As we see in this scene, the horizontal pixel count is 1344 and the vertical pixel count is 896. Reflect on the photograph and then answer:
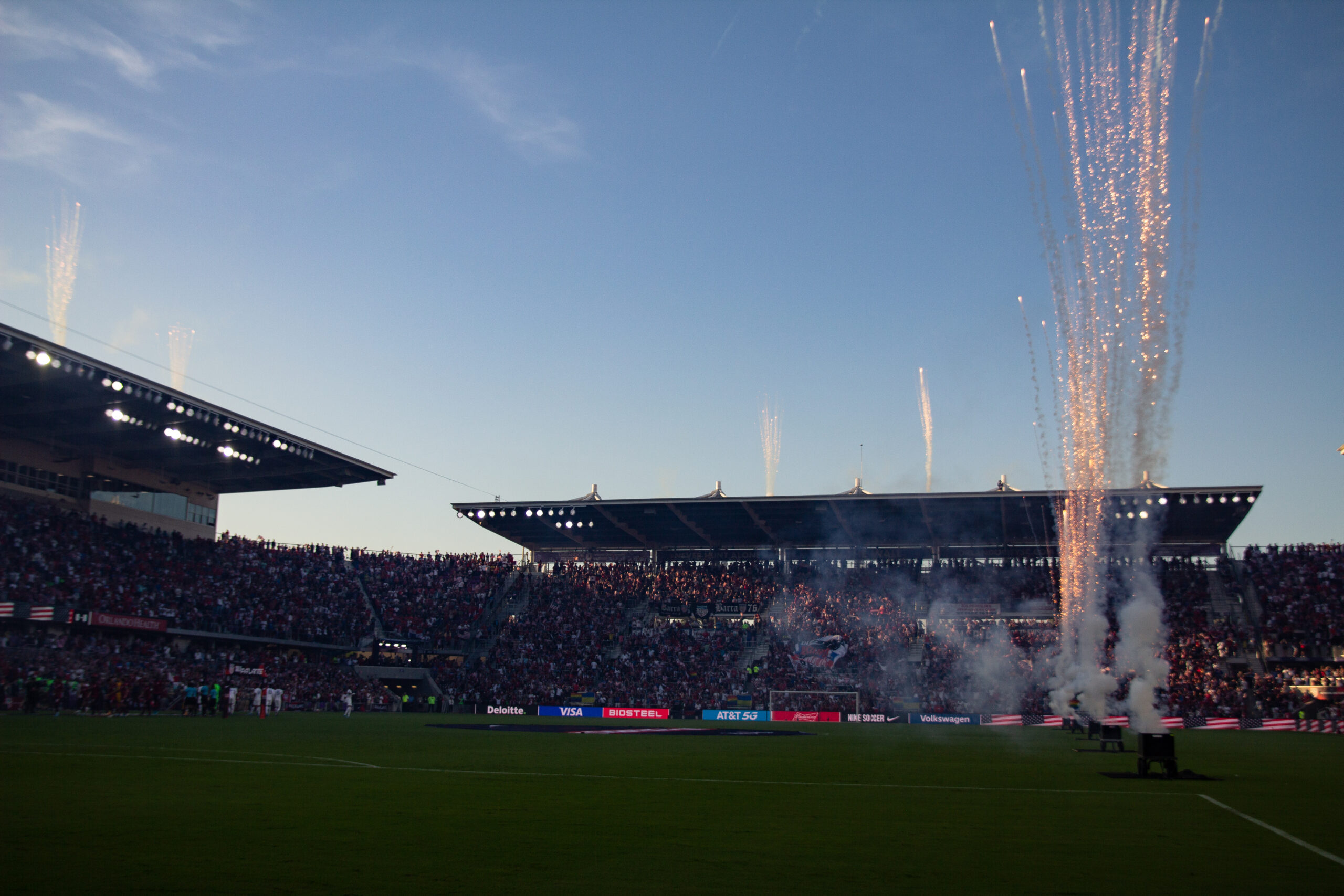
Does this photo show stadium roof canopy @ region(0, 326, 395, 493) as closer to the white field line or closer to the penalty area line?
the white field line

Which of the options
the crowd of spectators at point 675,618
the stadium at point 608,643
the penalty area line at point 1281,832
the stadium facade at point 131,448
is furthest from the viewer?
the crowd of spectators at point 675,618

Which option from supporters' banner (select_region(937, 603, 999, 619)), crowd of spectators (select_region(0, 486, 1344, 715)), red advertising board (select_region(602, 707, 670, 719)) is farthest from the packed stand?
supporters' banner (select_region(937, 603, 999, 619))

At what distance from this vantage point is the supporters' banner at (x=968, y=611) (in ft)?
183

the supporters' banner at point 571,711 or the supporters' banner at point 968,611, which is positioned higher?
the supporters' banner at point 968,611

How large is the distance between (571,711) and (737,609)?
43.4 ft

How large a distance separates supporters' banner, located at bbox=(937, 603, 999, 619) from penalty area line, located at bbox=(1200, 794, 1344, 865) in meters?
42.4

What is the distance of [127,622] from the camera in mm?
43844

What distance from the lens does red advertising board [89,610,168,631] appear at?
4200cm

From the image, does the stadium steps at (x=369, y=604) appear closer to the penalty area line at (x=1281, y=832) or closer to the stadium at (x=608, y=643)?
the stadium at (x=608, y=643)

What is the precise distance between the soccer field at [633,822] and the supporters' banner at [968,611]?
3314 cm

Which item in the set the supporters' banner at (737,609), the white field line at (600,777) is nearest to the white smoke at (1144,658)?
the white field line at (600,777)

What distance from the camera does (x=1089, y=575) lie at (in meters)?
46.3

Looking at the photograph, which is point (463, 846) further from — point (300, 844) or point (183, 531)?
point (183, 531)

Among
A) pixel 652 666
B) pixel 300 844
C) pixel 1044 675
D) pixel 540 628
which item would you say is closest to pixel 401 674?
pixel 540 628
